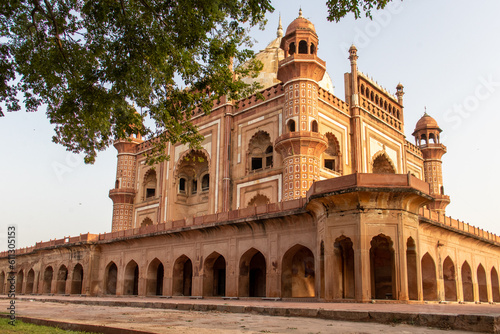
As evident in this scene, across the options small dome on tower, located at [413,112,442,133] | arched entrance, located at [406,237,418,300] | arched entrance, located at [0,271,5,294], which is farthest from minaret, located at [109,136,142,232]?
arched entrance, located at [406,237,418,300]

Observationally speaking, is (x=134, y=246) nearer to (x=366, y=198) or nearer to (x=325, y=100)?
(x=325, y=100)

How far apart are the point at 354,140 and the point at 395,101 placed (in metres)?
6.91

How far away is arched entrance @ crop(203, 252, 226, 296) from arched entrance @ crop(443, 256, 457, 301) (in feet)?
27.2

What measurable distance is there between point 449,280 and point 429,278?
7.86 ft

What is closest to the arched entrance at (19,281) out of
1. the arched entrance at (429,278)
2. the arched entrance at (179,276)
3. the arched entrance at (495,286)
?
the arched entrance at (179,276)

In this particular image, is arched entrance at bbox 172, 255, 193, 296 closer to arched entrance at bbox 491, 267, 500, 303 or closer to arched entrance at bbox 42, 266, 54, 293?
arched entrance at bbox 42, 266, 54, 293

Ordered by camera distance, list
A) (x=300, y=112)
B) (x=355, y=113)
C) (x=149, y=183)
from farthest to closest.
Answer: (x=149, y=183)
(x=355, y=113)
(x=300, y=112)

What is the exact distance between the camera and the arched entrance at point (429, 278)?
15562mm

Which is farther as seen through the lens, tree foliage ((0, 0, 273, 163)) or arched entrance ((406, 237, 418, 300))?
arched entrance ((406, 237, 418, 300))

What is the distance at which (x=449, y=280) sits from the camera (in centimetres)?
1769

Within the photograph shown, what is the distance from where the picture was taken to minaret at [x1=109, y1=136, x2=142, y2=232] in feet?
95.5

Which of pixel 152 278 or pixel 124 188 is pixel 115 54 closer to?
pixel 152 278

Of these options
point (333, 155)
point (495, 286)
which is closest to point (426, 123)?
point (333, 155)

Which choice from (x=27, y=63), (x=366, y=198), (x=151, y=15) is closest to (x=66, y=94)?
(x=27, y=63)
